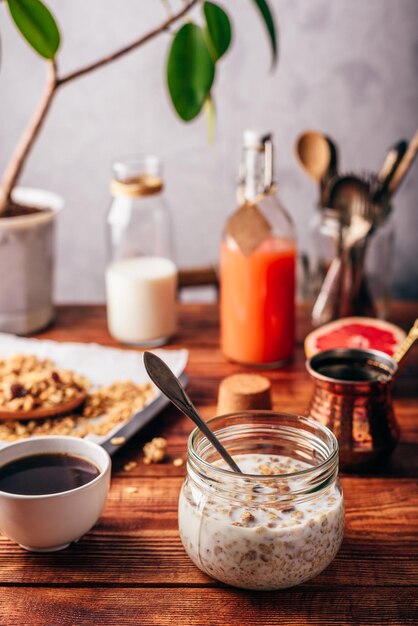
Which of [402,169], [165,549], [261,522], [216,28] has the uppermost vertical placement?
[216,28]

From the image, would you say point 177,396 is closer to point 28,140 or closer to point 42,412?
point 42,412

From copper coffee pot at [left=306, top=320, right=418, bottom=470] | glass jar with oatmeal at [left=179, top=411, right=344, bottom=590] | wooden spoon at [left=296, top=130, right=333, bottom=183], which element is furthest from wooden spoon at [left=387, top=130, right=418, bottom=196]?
glass jar with oatmeal at [left=179, top=411, right=344, bottom=590]

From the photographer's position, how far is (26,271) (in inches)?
67.9

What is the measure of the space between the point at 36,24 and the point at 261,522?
3.15 feet

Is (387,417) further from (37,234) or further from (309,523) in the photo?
(37,234)

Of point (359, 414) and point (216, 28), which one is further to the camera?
point (216, 28)

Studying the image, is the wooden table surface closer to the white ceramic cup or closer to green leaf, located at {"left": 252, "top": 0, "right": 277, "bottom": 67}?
the white ceramic cup

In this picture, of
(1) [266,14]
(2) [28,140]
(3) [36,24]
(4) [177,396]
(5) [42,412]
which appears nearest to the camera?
(4) [177,396]

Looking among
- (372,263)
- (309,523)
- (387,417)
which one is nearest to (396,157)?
(372,263)

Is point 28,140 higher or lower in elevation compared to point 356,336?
higher

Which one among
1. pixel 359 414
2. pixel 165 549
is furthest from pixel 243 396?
pixel 165 549

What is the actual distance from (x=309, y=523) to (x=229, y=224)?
29.9 inches

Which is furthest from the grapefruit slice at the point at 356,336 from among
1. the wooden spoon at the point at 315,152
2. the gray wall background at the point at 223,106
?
the gray wall background at the point at 223,106

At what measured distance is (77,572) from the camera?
995mm
